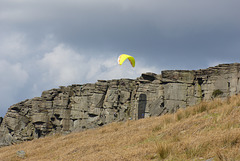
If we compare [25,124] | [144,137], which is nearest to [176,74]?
[144,137]

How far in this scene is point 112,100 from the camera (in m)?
35.6


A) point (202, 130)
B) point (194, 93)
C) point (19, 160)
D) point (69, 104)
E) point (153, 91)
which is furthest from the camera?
point (69, 104)

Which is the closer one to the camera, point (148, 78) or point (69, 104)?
point (148, 78)

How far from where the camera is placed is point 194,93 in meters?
27.6

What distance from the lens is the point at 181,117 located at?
532 inches

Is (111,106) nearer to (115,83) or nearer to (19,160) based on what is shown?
(115,83)

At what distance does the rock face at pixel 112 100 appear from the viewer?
26797 millimetres

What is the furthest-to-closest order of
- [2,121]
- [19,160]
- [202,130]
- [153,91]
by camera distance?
[2,121]
[153,91]
[19,160]
[202,130]

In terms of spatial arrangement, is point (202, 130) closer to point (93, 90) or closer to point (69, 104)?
point (93, 90)

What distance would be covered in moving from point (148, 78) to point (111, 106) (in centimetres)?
735

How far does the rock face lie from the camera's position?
26.8 meters

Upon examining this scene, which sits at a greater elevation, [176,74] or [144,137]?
[176,74]

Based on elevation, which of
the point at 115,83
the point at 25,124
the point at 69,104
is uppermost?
the point at 115,83

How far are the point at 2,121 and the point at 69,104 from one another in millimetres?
15603
